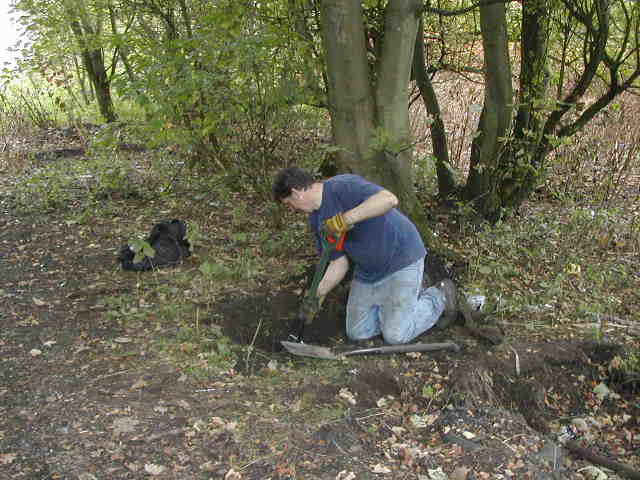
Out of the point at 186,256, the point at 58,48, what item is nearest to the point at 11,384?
the point at 186,256

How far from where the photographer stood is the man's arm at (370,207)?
10.8 feet

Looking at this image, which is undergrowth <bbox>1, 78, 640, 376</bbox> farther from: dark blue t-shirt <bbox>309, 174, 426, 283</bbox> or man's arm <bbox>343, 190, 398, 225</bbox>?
man's arm <bbox>343, 190, 398, 225</bbox>

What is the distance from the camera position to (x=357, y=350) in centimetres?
368

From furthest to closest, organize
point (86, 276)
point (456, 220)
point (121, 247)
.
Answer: point (456, 220) → point (121, 247) → point (86, 276)

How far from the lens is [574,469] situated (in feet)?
9.92

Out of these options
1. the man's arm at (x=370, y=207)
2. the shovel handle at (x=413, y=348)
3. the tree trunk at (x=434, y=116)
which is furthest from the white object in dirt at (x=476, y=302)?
the tree trunk at (x=434, y=116)

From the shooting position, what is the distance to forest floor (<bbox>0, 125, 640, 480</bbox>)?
2.66 metres

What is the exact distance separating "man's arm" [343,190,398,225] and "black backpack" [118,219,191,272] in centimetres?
202

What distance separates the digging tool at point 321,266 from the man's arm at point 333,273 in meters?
0.09

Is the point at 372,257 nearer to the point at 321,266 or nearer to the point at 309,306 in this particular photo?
the point at 321,266

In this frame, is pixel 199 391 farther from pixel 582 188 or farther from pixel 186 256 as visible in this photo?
pixel 582 188

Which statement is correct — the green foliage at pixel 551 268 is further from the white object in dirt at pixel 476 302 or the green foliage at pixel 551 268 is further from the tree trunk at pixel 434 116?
the tree trunk at pixel 434 116

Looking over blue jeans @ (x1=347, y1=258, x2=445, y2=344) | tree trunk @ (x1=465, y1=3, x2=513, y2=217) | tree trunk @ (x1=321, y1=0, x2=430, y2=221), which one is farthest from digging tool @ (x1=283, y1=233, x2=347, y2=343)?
tree trunk @ (x1=465, y1=3, x2=513, y2=217)

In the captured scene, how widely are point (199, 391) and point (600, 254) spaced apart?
4334 millimetres
